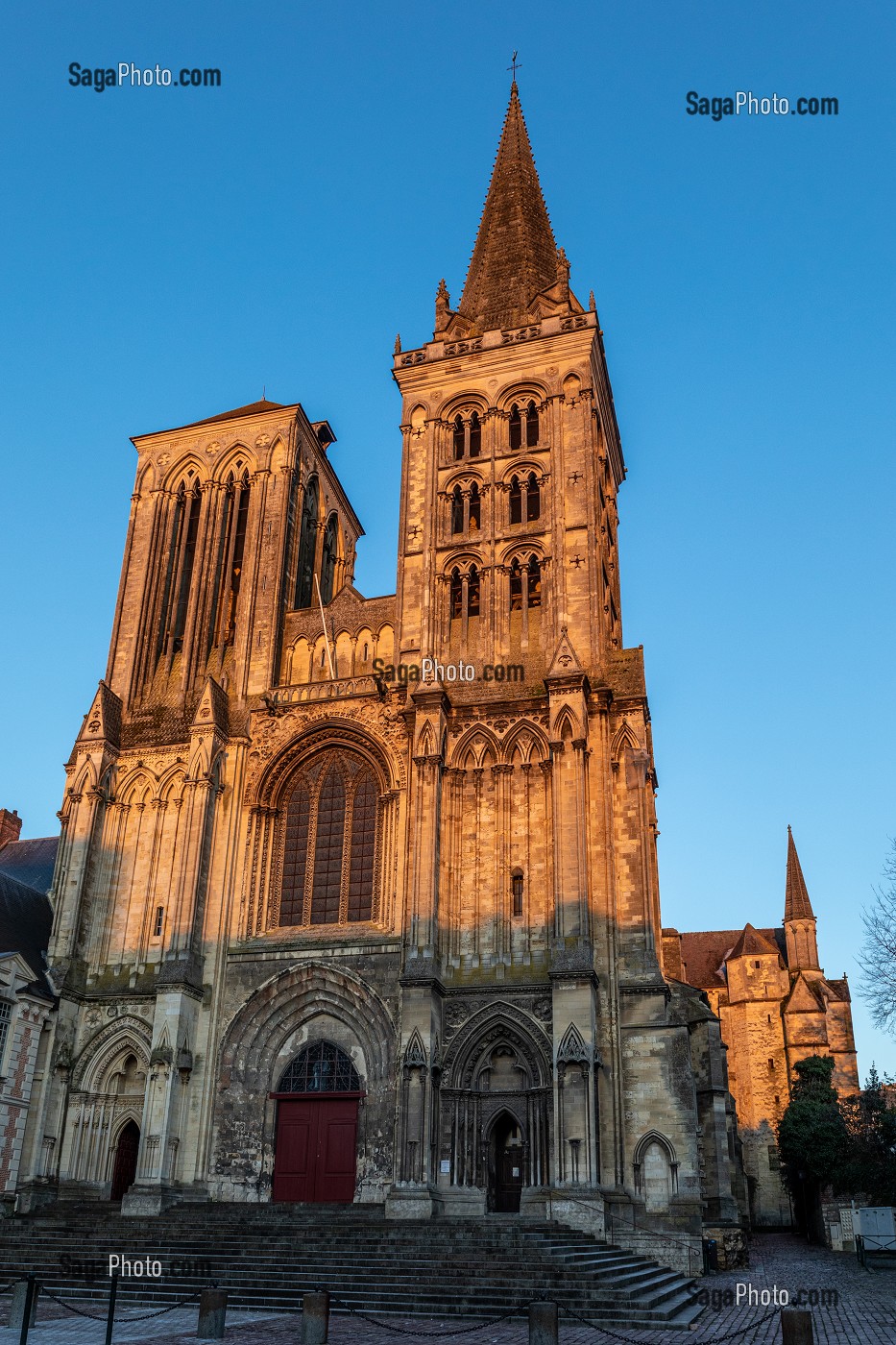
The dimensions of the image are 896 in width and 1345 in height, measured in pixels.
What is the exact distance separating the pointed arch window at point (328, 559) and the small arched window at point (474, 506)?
6510mm

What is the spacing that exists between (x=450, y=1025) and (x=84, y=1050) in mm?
9529

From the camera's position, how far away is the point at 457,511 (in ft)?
112

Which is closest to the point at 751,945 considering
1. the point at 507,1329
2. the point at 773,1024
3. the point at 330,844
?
the point at 773,1024

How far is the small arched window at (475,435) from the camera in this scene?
3469cm

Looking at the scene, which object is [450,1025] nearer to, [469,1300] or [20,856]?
[469,1300]

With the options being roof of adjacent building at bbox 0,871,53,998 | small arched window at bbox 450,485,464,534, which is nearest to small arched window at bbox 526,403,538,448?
small arched window at bbox 450,485,464,534

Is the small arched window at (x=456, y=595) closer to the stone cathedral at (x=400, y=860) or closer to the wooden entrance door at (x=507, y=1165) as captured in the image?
the stone cathedral at (x=400, y=860)

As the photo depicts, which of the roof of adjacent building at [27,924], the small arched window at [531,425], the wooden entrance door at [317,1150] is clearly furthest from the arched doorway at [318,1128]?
the small arched window at [531,425]

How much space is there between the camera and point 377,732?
1182 inches

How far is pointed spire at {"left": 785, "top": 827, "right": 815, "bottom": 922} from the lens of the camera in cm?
6269

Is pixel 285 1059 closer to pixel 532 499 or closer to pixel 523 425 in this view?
pixel 532 499

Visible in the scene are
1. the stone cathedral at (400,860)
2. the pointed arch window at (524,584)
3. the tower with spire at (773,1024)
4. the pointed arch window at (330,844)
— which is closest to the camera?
the stone cathedral at (400,860)

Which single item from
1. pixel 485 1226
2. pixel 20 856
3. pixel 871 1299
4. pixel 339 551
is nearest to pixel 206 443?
pixel 339 551

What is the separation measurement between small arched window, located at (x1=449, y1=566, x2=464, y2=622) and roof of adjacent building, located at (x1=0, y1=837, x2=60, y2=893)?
15204mm
